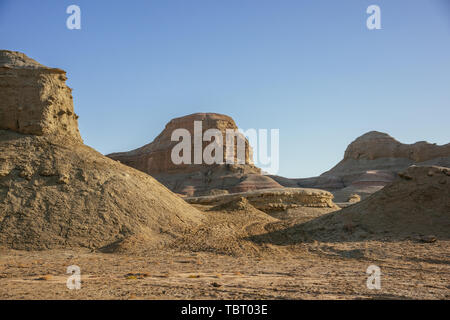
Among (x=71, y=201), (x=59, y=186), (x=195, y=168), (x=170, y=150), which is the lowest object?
(x=71, y=201)

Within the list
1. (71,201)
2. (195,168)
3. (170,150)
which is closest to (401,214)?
(71,201)

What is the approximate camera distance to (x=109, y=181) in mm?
12586

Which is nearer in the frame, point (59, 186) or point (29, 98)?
point (59, 186)

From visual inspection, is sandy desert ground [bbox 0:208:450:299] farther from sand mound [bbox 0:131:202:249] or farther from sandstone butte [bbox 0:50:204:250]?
sandstone butte [bbox 0:50:204:250]

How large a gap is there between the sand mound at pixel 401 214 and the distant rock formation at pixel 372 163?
90.0 feet

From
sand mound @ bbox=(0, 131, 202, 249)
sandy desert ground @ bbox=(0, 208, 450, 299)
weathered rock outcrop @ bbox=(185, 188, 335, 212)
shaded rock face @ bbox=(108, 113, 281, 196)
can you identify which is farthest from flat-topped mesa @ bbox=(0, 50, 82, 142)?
shaded rock face @ bbox=(108, 113, 281, 196)

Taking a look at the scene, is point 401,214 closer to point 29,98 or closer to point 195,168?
point 29,98

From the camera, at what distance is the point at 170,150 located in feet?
162

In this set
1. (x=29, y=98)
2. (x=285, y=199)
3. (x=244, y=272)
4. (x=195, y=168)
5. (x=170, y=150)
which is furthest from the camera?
(x=170, y=150)

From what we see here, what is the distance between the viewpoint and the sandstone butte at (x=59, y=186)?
1055cm

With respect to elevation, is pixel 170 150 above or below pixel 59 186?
above

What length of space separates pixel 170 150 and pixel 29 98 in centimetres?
3629
